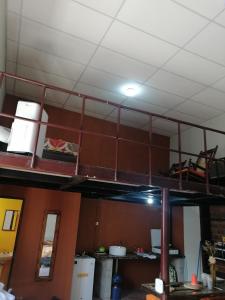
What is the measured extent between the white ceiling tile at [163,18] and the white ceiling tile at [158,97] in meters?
1.39

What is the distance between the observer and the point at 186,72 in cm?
409

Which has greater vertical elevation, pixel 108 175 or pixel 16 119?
pixel 16 119

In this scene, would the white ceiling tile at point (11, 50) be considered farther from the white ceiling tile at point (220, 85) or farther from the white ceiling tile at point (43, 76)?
the white ceiling tile at point (220, 85)

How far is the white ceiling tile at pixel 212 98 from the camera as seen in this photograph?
15.0 feet

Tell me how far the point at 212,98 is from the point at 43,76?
11.0 ft

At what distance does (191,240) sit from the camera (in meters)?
5.63

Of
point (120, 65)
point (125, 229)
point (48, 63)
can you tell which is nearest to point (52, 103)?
point (48, 63)

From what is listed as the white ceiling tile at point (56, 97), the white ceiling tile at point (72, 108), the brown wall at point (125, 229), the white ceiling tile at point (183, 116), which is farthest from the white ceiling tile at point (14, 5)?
the brown wall at point (125, 229)

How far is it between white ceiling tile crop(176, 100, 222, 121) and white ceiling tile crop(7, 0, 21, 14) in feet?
11.6

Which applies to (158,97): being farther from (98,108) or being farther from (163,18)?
(163,18)

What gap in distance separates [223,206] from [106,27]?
4.16 meters

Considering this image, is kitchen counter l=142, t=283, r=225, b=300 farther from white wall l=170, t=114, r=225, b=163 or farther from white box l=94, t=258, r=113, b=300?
white wall l=170, t=114, r=225, b=163

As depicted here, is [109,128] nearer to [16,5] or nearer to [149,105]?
[149,105]

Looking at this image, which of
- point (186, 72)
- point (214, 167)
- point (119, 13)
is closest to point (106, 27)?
point (119, 13)
